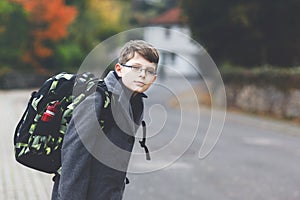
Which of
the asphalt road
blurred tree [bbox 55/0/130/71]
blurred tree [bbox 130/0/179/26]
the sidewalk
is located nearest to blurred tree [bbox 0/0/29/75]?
blurred tree [bbox 55/0/130/71]

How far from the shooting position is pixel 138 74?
296cm

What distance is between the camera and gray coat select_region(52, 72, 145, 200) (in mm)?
2916

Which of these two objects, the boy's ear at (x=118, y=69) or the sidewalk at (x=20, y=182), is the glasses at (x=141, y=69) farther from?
the sidewalk at (x=20, y=182)

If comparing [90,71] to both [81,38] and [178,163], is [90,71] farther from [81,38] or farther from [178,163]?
[81,38]

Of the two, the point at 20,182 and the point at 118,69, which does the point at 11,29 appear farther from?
the point at 118,69

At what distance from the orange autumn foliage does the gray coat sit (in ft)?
134

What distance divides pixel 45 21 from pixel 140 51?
1641 inches

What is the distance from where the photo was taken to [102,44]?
9.89ft

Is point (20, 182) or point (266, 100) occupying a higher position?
point (20, 182)

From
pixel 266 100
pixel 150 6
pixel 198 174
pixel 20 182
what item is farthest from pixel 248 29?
pixel 150 6

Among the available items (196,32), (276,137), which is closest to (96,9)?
(196,32)

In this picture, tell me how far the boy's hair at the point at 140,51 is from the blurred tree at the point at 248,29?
23.1 m

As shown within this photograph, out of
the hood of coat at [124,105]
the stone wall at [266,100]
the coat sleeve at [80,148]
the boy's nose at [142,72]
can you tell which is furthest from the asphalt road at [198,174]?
the stone wall at [266,100]

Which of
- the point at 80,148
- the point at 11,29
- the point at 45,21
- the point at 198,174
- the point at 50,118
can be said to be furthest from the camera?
the point at 45,21
